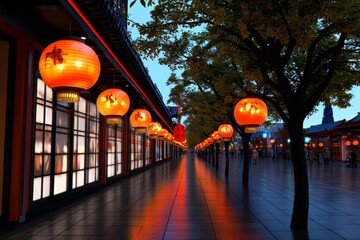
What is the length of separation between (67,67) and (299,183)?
587 cm

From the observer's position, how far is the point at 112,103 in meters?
9.98

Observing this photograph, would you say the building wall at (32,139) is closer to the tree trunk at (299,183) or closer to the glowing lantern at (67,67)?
the glowing lantern at (67,67)

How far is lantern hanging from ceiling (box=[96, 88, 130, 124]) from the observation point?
10.0 metres

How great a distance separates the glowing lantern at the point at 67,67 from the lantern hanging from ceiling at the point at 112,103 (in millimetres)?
4129

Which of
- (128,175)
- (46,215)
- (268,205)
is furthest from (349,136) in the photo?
(46,215)

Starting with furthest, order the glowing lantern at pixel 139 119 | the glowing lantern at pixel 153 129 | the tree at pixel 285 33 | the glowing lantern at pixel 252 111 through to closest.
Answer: the glowing lantern at pixel 153 129, the glowing lantern at pixel 139 119, the glowing lantern at pixel 252 111, the tree at pixel 285 33

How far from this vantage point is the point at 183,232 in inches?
291

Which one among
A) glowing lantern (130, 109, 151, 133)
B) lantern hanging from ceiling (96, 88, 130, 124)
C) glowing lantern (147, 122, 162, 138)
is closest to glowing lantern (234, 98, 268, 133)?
lantern hanging from ceiling (96, 88, 130, 124)

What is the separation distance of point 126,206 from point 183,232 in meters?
3.87

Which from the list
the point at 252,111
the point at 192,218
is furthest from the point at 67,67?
the point at 252,111

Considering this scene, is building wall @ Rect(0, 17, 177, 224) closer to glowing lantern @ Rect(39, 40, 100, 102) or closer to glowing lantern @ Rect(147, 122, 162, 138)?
glowing lantern @ Rect(39, 40, 100, 102)

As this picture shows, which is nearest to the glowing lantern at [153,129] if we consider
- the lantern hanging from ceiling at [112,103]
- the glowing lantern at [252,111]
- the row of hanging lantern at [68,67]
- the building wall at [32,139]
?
the building wall at [32,139]

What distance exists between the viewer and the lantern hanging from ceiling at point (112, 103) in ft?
32.8

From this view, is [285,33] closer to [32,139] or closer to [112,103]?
[112,103]
